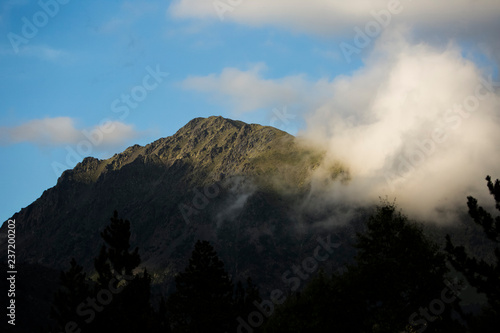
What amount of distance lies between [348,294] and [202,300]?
71.2 ft

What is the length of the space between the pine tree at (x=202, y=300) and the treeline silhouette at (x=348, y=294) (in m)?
0.14

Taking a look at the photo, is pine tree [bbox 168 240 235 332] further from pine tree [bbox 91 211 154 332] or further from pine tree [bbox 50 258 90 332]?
pine tree [bbox 50 258 90 332]

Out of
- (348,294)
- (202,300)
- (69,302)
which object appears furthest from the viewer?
(202,300)

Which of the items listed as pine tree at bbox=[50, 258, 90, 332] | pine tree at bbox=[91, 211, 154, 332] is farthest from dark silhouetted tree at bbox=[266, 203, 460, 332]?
pine tree at bbox=[50, 258, 90, 332]

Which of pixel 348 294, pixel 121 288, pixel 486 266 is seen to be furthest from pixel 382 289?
pixel 121 288

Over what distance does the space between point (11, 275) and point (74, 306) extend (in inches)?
4156

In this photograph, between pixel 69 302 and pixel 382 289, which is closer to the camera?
pixel 382 289

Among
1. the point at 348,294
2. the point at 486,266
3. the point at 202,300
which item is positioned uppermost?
the point at 202,300

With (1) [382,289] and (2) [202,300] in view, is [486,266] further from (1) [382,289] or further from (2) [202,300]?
(2) [202,300]

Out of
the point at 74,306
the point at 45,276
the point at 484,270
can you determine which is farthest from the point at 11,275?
the point at 484,270

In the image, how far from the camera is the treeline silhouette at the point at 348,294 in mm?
54594

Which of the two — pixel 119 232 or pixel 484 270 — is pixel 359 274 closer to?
pixel 484 270

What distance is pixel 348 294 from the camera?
5878 centimetres

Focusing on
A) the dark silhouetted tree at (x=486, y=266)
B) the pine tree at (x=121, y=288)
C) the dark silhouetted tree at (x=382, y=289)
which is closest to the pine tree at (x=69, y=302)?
the pine tree at (x=121, y=288)
